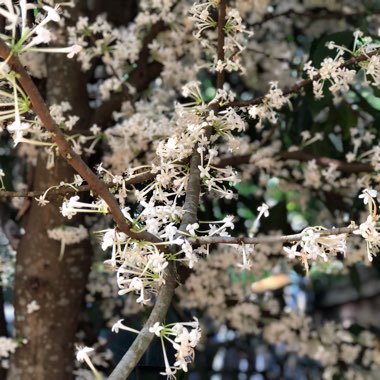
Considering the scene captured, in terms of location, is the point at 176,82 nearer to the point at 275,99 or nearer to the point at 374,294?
the point at 275,99

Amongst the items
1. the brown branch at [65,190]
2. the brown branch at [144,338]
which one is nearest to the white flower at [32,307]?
the brown branch at [65,190]

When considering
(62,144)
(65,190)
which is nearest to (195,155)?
(65,190)

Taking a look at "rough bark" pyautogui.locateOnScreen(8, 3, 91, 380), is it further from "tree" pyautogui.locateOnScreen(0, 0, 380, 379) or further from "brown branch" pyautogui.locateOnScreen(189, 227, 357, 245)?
"brown branch" pyautogui.locateOnScreen(189, 227, 357, 245)

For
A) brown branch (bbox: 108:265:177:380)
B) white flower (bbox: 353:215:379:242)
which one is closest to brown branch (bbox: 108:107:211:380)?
brown branch (bbox: 108:265:177:380)

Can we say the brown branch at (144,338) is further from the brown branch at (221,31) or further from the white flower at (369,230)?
the brown branch at (221,31)

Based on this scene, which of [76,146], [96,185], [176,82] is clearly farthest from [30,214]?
[96,185]

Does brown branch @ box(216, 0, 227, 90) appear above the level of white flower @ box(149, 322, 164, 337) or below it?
above
